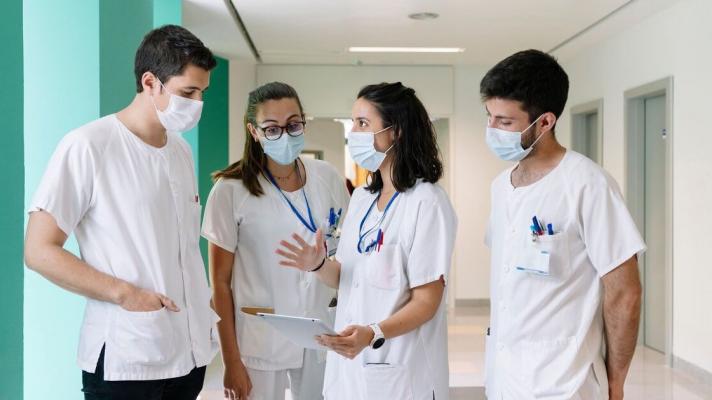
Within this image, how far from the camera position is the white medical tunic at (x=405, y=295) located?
2027 mm

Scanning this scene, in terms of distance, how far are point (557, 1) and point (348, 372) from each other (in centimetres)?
481

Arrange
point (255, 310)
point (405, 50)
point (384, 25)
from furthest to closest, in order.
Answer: point (405, 50) < point (384, 25) < point (255, 310)

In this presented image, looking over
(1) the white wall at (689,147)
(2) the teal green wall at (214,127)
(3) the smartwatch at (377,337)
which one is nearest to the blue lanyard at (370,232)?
(3) the smartwatch at (377,337)

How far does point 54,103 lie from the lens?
3.26 metres

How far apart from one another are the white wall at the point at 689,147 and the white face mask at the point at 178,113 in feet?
15.1

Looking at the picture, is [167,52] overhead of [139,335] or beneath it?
overhead

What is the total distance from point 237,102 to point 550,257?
764 cm

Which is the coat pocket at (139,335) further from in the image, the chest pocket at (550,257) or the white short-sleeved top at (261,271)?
the chest pocket at (550,257)

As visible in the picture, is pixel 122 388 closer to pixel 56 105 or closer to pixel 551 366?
pixel 551 366

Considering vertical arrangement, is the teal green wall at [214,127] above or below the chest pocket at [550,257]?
above

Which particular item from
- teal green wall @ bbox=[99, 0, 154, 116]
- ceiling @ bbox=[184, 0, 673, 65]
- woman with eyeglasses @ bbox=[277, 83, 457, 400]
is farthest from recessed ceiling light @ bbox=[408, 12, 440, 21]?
woman with eyeglasses @ bbox=[277, 83, 457, 400]

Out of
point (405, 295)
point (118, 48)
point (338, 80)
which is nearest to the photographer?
point (405, 295)

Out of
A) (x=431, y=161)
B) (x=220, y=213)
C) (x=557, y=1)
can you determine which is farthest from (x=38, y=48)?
(x=557, y=1)
